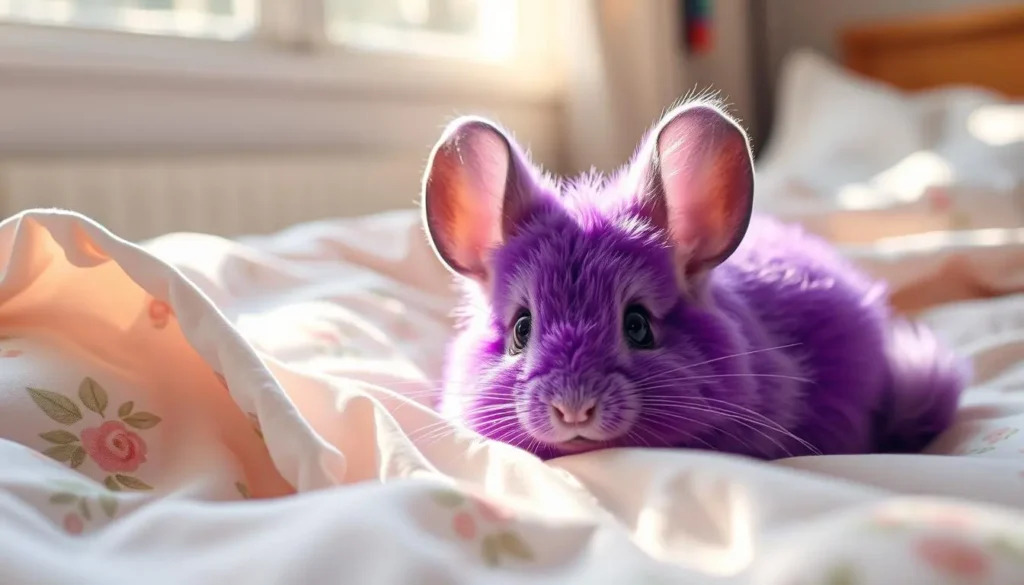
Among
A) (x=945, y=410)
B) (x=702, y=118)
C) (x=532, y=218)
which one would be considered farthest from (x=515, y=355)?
(x=945, y=410)

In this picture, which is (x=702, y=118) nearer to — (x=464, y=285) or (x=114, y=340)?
(x=464, y=285)

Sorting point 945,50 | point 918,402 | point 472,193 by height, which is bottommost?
point 918,402

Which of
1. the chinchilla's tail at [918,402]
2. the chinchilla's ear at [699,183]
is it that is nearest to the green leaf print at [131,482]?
the chinchilla's ear at [699,183]

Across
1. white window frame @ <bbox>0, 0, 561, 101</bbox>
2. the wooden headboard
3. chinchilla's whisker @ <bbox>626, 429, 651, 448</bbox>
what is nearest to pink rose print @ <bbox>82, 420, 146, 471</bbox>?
chinchilla's whisker @ <bbox>626, 429, 651, 448</bbox>

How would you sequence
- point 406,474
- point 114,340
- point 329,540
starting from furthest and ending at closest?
point 114,340, point 406,474, point 329,540

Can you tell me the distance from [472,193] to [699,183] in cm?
21

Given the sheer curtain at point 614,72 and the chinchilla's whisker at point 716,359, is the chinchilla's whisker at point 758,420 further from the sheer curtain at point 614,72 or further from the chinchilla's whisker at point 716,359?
the sheer curtain at point 614,72

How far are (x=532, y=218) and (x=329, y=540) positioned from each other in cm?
40

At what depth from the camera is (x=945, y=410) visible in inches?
39.1

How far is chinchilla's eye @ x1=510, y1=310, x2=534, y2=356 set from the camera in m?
0.84

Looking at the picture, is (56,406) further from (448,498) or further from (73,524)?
(448,498)

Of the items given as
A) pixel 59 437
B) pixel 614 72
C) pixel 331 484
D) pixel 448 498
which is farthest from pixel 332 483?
pixel 614 72

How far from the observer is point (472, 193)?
0.91 meters

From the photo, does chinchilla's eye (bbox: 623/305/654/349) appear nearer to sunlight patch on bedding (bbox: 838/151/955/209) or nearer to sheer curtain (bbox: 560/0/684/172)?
sunlight patch on bedding (bbox: 838/151/955/209)
